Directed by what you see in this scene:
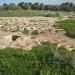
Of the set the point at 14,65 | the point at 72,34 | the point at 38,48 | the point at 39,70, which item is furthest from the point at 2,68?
the point at 72,34

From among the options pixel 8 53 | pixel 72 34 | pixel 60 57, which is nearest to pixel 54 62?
pixel 60 57

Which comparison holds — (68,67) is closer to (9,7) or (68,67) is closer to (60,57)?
(60,57)

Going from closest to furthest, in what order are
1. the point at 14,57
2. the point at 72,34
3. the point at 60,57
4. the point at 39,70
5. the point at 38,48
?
the point at 39,70
the point at 60,57
the point at 14,57
the point at 38,48
the point at 72,34

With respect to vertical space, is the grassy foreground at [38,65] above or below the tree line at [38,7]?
above

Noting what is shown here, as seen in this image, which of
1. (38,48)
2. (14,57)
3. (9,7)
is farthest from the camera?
(9,7)

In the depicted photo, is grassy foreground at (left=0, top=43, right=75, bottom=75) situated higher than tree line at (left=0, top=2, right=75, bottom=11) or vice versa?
grassy foreground at (left=0, top=43, right=75, bottom=75)

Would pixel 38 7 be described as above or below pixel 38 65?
below

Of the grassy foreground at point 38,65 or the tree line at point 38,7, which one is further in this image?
the tree line at point 38,7

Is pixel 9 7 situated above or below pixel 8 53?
below

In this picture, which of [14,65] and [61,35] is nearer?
[14,65]

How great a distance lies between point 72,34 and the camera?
25.3m

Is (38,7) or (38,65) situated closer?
(38,65)

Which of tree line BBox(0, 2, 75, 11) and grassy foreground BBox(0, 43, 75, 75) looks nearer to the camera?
grassy foreground BBox(0, 43, 75, 75)

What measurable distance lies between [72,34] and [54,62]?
12.4 metres
